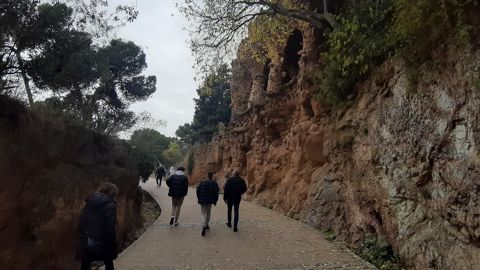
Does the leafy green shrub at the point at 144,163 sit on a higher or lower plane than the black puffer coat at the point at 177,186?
higher

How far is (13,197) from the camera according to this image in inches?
278

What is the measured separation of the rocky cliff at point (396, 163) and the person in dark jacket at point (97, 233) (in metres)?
5.07

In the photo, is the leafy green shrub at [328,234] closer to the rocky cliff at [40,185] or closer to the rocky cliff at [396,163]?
the rocky cliff at [396,163]

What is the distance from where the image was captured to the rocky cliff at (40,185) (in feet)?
22.9

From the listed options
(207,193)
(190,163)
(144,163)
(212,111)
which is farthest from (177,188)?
(212,111)

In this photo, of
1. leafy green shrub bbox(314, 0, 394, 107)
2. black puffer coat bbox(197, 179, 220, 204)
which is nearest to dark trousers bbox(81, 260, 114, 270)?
black puffer coat bbox(197, 179, 220, 204)

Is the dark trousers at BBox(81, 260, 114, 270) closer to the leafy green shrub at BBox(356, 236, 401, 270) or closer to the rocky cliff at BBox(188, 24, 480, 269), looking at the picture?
the leafy green shrub at BBox(356, 236, 401, 270)

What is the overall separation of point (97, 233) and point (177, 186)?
20.3 feet

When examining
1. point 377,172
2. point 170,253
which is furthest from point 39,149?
point 377,172

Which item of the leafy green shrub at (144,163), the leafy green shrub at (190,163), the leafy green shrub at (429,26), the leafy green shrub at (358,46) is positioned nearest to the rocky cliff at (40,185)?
the leafy green shrub at (358,46)

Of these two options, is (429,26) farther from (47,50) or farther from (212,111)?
(212,111)

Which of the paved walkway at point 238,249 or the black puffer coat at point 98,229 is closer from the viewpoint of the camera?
the black puffer coat at point 98,229

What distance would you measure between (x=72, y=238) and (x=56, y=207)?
2.89 feet

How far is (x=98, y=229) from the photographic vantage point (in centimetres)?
570
